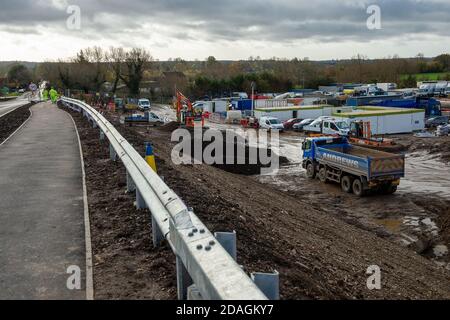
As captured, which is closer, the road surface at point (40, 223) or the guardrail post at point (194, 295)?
the guardrail post at point (194, 295)

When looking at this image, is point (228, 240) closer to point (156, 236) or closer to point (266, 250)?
point (156, 236)

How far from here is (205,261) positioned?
4.04 meters

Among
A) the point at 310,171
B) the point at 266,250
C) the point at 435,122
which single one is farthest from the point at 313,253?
the point at 435,122

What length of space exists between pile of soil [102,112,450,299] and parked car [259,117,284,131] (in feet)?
114

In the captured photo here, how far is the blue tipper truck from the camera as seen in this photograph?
22.0 metres

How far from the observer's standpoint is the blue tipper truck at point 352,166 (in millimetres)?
21984

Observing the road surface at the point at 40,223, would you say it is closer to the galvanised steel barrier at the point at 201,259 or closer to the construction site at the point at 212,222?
the construction site at the point at 212,222

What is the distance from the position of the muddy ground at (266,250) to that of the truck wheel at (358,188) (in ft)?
15.5

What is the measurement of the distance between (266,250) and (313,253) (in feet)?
8.32

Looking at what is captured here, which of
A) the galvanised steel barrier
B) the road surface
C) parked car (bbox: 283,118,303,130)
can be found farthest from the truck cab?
the galvanised steel barrier

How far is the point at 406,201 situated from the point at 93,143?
1251cm

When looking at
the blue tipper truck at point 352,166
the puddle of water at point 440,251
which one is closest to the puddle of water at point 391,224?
the puddle of water at point 440,251

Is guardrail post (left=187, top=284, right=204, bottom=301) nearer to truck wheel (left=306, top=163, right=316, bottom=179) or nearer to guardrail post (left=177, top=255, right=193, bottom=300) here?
guardrail post (left=177, top=255, right=193, bottom=300)

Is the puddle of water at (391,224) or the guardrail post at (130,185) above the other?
the guardrail post at (130,185)
